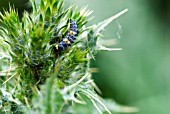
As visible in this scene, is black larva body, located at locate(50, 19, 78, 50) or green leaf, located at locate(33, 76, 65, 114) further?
black larva body, located at locate(50, 19, 78, 50)

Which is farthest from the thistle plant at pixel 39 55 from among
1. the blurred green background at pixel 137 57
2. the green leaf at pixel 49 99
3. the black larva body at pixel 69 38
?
the blurred green background at pixel 137 57

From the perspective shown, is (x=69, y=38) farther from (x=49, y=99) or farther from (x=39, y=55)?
(x=49, y=99)

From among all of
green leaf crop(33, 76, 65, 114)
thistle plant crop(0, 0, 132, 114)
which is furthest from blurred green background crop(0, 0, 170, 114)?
green leaf crop(33, 76, 65, 114)

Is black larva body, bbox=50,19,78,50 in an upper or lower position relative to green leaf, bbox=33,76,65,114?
upper

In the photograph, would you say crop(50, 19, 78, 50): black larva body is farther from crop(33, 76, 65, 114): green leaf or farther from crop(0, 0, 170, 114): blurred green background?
crop(0, 0, 170, 114): blurred green background

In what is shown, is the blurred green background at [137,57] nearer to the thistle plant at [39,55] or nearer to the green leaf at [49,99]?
the thistle plant at [39,55]

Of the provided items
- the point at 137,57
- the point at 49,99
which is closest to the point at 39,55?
the point at 49,99

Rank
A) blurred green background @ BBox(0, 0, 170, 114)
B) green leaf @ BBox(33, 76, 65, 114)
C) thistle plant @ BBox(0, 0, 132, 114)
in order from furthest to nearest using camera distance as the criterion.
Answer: blurred green background @ BBox(0, 0, 170, 114)
thistle plant @ BBox(0, 0, 132, 114)
green leaf @ BBox(33, 76, 65, 114)
